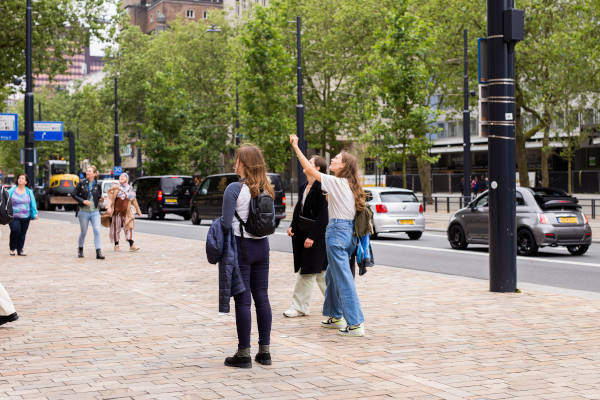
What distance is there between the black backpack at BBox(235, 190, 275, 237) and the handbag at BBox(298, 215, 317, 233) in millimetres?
1911

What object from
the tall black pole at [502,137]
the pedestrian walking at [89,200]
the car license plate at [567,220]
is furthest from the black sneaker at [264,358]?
the car license plate at [567,220]

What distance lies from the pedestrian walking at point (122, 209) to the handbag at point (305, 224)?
33.9 ft

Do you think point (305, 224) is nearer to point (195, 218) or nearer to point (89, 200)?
point (89, 200)

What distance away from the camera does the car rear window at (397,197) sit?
72.7 feet

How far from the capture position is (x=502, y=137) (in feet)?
33.7

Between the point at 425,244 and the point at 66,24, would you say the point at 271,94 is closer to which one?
the point at 66,24

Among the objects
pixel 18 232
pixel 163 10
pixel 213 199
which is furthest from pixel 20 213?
pixel 163 10

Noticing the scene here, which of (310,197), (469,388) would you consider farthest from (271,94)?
(469,388)

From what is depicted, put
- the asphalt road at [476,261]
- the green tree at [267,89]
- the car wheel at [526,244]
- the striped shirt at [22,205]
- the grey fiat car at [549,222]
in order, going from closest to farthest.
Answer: the asphalt road at [476,261] < the grey fiat car at [549,222] < the car wheel at [526,244] < the striped shirt at [22,205] < the green tree at [267,89]

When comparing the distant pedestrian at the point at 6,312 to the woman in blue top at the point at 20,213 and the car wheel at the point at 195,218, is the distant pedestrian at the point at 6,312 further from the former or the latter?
the car wheel at the point at 195,218

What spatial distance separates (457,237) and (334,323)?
1111 centimetres

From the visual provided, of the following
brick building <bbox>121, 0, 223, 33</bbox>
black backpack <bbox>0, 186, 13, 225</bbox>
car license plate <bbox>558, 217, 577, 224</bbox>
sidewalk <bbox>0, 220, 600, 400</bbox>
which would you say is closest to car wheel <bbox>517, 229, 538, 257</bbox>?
car license plate <bbox>558, 217, 577, 224</bbox>

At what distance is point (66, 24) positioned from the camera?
32688 mm

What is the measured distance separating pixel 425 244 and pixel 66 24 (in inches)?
736
